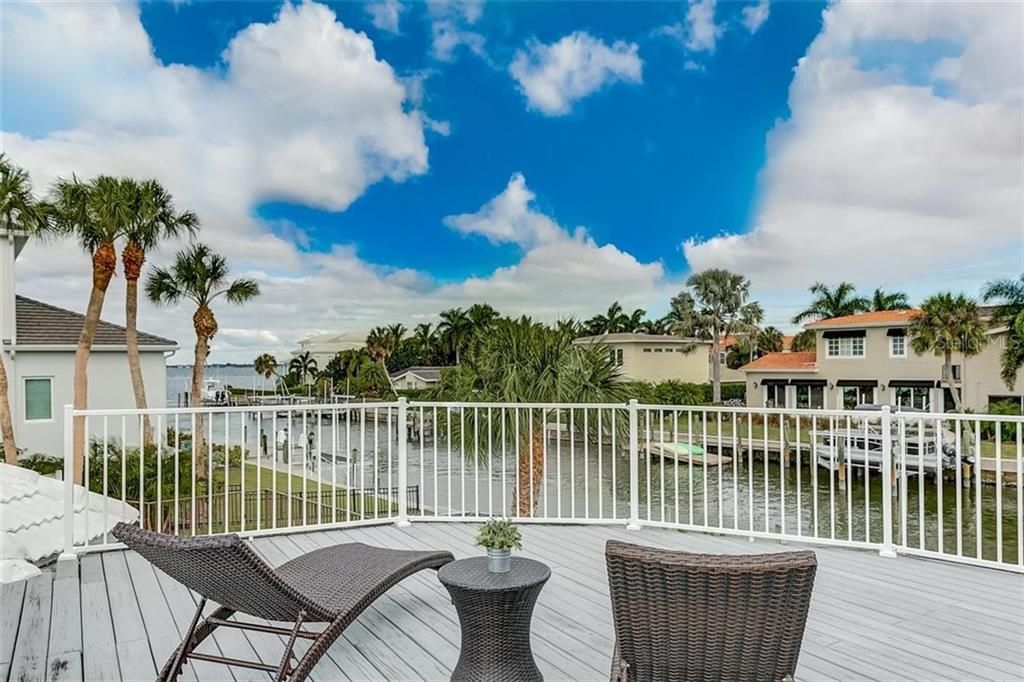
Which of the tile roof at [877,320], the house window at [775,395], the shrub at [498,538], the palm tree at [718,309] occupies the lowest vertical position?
the house window at [775,395]

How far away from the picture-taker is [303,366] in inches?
2366

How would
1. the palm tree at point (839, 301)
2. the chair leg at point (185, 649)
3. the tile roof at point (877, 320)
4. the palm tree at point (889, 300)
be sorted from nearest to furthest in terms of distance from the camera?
the chair leg at point (185, 649)
the tile roof at point (877, 320)
the palm tree at point (889, 300)
the palm tree at point (839, 301)

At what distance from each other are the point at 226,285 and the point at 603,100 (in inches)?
553

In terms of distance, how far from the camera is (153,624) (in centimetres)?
303

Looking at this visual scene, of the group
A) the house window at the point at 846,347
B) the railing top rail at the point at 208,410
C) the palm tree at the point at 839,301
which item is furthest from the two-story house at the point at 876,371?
the railing top rail at the point at 208,410

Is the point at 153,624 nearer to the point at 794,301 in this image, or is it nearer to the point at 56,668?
the point at 56,668

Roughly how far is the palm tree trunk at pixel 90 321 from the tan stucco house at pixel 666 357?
91.8 feet

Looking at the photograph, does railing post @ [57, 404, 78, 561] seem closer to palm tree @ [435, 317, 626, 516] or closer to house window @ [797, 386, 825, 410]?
palm tree @ [435, 317, 626, 516]

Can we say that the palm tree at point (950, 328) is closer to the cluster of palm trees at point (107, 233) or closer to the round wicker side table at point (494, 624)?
the cluster of palm trees at point (107, 233)

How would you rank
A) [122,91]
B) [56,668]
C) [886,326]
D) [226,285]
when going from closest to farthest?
[56,668] → [122,91] → [226,285] → [886,326]

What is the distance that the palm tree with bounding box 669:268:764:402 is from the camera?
36219mm

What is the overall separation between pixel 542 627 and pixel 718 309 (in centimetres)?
3603

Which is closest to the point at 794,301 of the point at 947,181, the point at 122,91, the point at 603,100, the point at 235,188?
the point at 947,181

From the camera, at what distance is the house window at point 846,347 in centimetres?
2811
